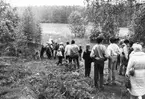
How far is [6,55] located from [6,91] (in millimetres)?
9665

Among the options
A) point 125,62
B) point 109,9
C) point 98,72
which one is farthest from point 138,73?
point 109,9

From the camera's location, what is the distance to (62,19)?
4497 cm

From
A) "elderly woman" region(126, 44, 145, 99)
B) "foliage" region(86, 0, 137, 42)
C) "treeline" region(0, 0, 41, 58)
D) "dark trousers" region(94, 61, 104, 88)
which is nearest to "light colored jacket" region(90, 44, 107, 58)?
"dark trousers" region(94, 61, 104, 88)

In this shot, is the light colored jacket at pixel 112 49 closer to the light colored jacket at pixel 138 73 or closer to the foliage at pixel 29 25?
the light colored jacket at pixel 138 73

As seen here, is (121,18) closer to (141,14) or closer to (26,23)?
(141,14)

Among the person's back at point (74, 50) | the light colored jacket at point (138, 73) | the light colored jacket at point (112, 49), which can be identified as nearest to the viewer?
the light colored jacket at point (138, 73)

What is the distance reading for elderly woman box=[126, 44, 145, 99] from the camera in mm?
4676

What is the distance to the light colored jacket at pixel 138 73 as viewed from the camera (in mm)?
4672

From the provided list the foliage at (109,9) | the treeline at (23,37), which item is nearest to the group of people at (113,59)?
the foliage at (109,9)

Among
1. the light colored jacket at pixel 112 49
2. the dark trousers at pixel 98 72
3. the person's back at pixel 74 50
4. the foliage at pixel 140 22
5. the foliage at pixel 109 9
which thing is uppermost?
the foliage at pixel 109 9

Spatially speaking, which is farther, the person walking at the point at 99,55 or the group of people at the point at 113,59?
the person walking at the point at 99,55

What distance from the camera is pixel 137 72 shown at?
4734mm

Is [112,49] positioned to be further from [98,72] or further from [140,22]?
[140,22]

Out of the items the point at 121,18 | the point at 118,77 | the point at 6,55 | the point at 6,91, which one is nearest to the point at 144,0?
the point at 121,18
